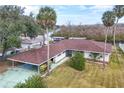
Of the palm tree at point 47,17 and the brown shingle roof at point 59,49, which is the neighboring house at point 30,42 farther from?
the palm tree at point 47,17

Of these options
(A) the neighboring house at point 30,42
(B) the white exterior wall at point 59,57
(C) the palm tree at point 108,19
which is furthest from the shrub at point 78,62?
(A) the neighboring house at point 30,42

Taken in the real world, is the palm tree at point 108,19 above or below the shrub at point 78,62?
above

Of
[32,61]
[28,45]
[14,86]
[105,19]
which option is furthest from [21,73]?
[105,19]

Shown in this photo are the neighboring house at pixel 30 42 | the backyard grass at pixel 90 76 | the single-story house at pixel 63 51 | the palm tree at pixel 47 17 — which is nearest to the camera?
the backyard grass at pixel 90 76

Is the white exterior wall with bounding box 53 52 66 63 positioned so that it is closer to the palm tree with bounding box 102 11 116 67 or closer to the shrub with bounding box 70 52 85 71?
the shrub with bounding box 70 52 85 71

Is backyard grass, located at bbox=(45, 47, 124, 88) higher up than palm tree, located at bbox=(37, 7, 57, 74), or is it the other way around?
palm tree, located at bbox=(37, 7, 57, 74)

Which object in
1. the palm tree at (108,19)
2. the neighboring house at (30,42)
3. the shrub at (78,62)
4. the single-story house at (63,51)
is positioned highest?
the palm tree at (108,19)

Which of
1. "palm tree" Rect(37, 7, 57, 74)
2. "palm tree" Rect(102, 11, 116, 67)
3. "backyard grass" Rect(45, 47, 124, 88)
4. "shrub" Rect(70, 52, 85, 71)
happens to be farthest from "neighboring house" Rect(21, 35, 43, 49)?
"palm tree" Rect(102, 11, 116, 67)
